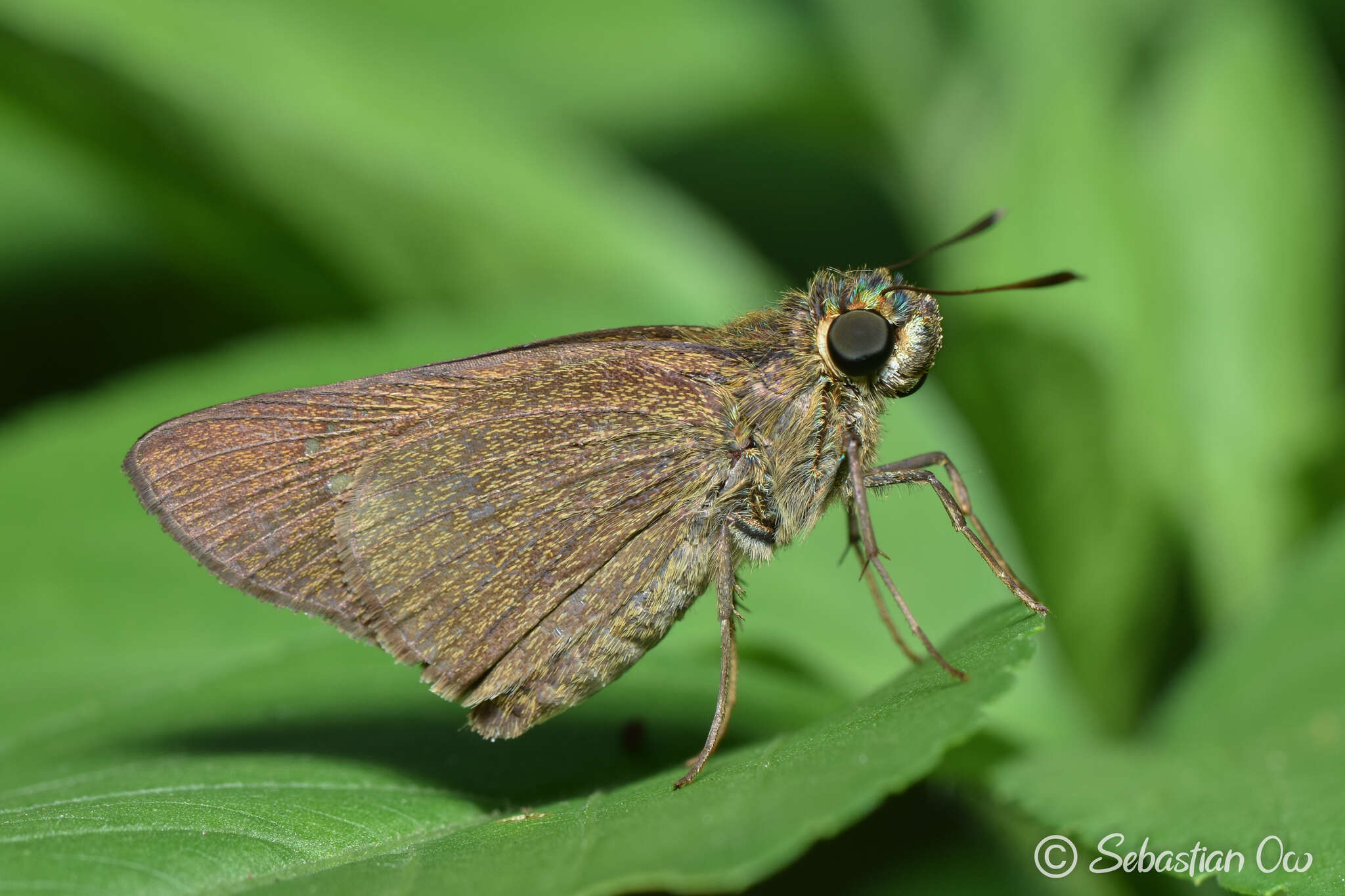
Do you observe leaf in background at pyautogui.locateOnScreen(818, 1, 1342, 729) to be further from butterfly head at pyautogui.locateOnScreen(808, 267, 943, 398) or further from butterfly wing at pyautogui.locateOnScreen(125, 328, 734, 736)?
butterfly wing at pyautogui.locateOnScreen(125, 328, 734, 736)

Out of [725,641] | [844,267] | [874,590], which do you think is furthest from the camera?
[844,267]

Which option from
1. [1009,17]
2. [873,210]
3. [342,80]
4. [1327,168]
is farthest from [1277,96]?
[342,80]

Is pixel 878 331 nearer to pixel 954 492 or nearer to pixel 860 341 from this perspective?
pixel 860 341

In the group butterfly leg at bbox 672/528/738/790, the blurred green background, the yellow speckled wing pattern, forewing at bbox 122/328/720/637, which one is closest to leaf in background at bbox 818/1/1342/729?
the blurred green background

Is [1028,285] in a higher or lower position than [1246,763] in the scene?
higher

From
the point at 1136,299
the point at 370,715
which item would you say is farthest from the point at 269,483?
the point at 1136,299

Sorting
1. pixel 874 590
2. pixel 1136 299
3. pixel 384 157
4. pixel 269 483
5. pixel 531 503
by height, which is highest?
pixel 384 157
